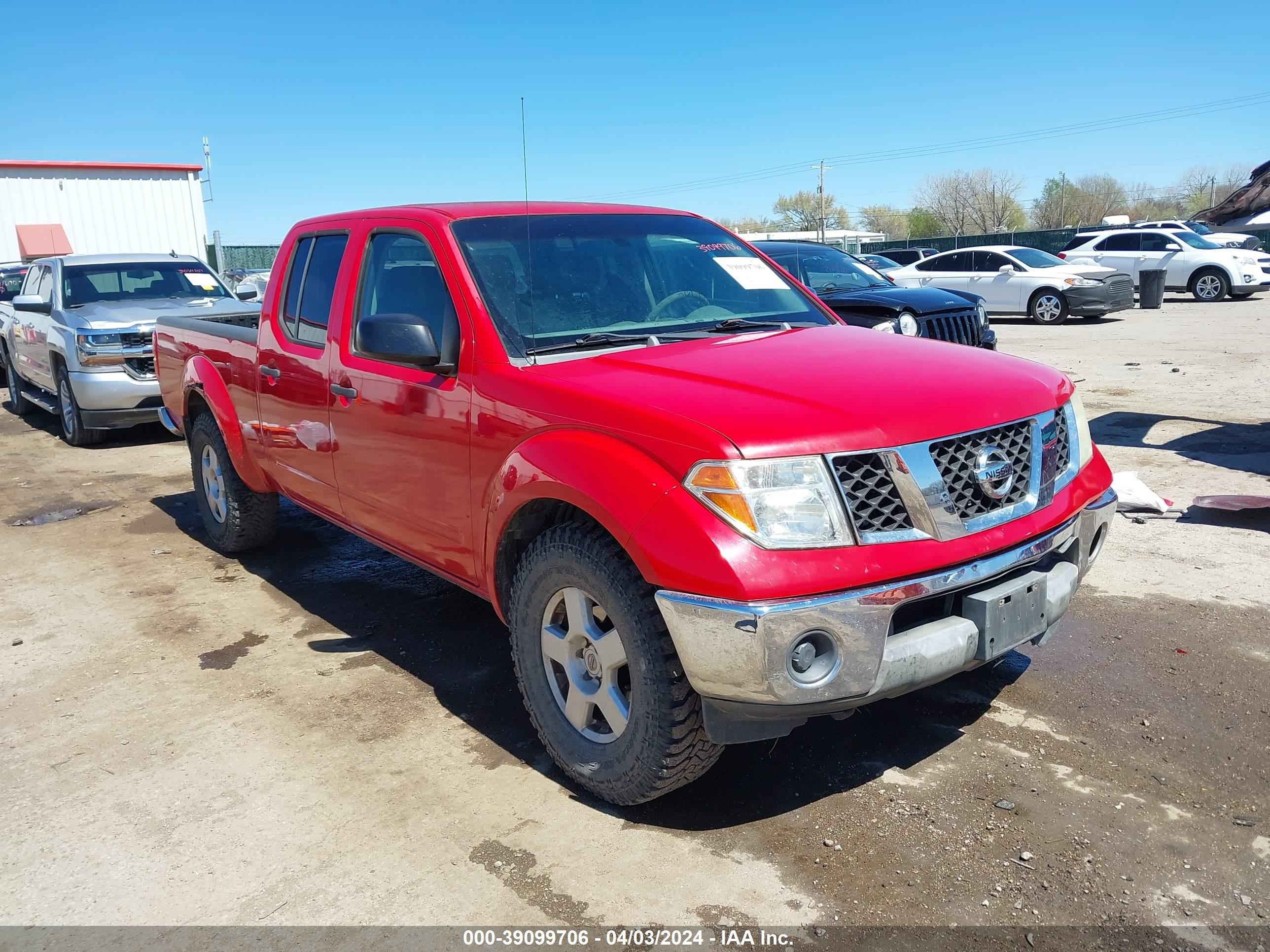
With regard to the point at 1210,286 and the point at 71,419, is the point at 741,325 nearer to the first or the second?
the point at 71,419

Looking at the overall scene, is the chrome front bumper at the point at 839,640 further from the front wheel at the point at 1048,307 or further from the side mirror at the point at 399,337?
the front wheel at the point at 1048,307

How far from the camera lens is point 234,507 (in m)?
5.75

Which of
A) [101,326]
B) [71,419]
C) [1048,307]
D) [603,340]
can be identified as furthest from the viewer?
[1048,307]

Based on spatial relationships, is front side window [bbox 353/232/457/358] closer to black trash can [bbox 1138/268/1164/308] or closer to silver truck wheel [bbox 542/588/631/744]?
silver truck wheel [bbox 542/588/631/744]

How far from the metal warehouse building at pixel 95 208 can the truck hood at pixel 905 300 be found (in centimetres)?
2630

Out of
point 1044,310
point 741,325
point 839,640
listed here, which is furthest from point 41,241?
point 839,640

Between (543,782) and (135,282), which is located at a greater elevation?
(135,282)

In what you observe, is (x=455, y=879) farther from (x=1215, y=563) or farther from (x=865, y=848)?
(x=1215, y=563)

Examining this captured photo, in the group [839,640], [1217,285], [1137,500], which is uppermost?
[839,640]

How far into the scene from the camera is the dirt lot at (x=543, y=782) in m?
2.74

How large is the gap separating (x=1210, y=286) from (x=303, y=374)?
74.5 feet

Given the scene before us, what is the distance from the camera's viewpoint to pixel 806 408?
284 cm

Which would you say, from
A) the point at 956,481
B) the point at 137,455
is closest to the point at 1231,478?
the point at 956,481

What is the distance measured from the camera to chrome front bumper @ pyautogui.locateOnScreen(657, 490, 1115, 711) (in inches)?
102
